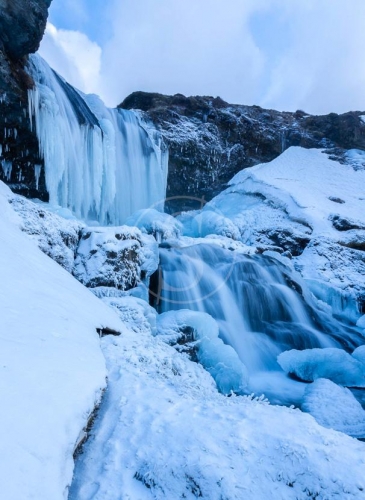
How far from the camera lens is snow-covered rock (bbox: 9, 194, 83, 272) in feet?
20.0

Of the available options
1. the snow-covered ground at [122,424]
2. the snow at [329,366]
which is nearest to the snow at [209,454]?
the snow-covered ground at [122,424]

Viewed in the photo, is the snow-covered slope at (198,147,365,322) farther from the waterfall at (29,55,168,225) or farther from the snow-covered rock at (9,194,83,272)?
the snow-covered rock at (9,194,83,272)

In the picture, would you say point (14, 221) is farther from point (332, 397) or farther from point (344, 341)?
point (344, 341)

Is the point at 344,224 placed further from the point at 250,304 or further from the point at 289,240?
the point at 250,304

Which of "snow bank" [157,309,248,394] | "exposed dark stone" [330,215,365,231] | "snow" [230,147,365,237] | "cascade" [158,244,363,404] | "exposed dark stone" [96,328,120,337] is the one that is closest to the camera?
"exposed dark stone" [96,328,120,337]

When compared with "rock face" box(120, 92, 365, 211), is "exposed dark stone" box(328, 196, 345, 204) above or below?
below

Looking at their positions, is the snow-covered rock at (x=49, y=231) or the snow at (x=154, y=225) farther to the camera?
the snow at (x=154, y=225)

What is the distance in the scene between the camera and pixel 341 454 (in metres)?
1.97

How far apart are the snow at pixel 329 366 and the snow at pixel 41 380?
16.0ft

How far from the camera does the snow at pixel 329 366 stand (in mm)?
6406

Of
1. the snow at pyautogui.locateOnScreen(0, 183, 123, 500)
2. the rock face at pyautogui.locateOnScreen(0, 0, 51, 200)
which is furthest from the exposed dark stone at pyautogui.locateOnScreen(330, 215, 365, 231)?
the snow at pyautogui.locateOnScreen(0, 183, 123, 500)

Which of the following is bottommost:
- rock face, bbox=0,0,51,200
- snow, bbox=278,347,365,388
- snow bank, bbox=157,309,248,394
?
snow, bbox=278,347,365,388

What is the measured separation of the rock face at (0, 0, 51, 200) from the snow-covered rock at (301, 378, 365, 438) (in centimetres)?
1074

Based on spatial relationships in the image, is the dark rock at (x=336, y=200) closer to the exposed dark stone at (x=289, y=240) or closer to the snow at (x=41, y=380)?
the exposed dark stone at (x=289, y=240)
